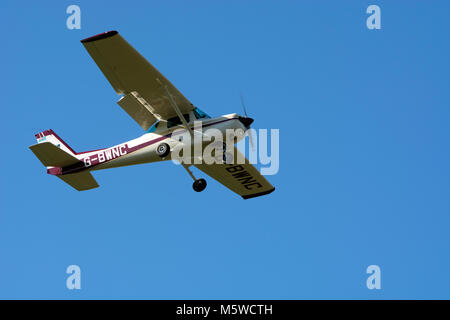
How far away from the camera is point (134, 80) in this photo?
20.4 m

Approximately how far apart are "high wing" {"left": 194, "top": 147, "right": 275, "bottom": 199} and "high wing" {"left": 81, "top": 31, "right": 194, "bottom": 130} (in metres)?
2.78

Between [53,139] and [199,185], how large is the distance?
522 centimetres

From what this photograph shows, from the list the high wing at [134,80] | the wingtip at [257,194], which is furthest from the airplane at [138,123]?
the wingtip at [257,194]

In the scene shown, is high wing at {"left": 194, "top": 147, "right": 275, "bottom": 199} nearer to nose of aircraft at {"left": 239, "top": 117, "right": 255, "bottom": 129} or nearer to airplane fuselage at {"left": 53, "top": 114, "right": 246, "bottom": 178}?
nose of aircraft at {"left": 239, "top": 117, "right": 255, "bottom": 129}

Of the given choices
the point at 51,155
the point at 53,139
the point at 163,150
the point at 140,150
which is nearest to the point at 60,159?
the point at 51,155

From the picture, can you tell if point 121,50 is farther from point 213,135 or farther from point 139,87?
point 213,135

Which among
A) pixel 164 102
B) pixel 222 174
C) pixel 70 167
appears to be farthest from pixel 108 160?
pixel 222 174

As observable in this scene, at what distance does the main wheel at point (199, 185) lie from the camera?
22.5 metres

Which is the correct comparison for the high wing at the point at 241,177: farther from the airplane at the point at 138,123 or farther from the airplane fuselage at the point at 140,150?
the airplane fuselage at the point at 140,150

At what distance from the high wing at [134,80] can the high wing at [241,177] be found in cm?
278

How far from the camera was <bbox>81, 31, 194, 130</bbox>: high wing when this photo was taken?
19.1m

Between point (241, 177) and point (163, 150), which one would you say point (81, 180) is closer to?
point (163, 150)

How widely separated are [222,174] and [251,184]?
111cm

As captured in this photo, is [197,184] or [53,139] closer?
[197,184]
